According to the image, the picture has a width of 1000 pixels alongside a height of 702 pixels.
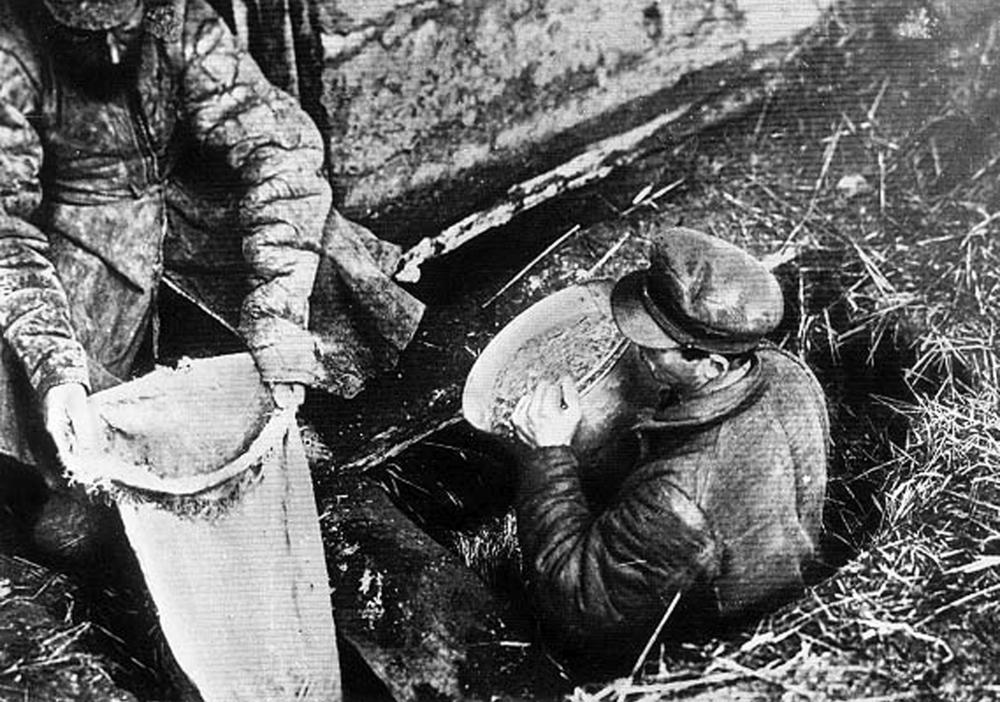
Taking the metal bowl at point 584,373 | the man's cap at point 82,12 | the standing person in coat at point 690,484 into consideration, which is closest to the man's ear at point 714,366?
the standing person in coat at point 690,484

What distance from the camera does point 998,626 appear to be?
2.96 metres

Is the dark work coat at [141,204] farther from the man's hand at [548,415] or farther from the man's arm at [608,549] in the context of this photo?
the man's arm at [608,549]

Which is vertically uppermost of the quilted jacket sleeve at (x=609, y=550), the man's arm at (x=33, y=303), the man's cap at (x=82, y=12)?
the man's cap at (x=82, y=12)

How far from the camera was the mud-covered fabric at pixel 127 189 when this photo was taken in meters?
2.89

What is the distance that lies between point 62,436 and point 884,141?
5.44 feet

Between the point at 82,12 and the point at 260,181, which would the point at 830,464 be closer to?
the point at 260,181

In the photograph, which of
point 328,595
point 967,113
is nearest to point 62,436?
point 328,595

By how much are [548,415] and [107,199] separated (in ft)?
2.86

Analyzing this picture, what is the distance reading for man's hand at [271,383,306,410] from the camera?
301cm

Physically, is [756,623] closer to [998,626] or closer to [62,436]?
[998,626]

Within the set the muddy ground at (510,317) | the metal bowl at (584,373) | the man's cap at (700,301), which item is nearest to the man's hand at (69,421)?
the muddy ground at (510,317)

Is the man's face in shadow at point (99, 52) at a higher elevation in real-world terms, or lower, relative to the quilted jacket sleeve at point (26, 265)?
higher

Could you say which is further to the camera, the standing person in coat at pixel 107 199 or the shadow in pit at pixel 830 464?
the shadow in pit at pixel 830 464

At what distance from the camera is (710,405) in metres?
2.90
